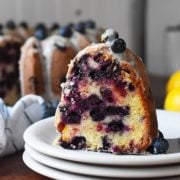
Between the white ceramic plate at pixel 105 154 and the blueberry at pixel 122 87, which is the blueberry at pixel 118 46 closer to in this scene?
the blueberry at pixel 122 87

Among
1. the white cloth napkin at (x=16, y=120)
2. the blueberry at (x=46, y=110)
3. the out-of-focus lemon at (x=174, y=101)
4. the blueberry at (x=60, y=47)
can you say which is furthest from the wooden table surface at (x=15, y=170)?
the blueberry at (x=60, y=47)

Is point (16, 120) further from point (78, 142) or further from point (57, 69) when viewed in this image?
point (57, 69)

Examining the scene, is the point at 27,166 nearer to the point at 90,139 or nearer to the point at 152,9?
the point at 90,139

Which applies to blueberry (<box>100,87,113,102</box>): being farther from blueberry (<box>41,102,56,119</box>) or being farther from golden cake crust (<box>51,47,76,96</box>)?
golden cake crust (<box>51,47,76,96</box>)

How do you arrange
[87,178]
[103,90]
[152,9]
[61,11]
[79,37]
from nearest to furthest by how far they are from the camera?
[87,178] → [103,90] → [79,37] → [61,11] → [152,9]

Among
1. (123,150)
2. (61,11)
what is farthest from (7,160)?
(61,11)
